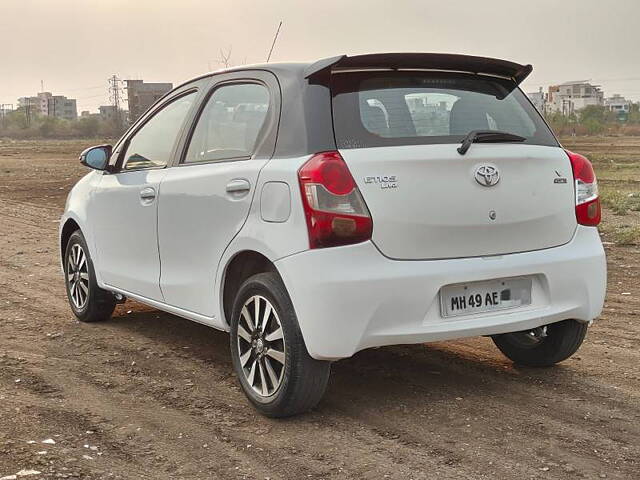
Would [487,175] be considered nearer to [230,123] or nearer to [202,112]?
[230,123]

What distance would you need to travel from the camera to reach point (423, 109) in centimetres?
460

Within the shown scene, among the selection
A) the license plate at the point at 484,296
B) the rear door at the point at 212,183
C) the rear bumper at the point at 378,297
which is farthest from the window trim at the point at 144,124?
the license plate at the point at 484,296

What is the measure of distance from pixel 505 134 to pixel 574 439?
1.58 metres

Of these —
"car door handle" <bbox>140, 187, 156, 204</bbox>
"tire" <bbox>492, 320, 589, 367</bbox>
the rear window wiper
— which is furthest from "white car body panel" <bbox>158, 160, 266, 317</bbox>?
"tire" <bbox>492, 320, 589, 367</bbox>

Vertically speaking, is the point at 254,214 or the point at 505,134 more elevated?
the point at 505,134

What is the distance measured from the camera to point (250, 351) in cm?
473

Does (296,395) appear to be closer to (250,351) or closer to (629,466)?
(250,351)

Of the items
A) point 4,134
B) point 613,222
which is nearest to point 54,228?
point 613,222

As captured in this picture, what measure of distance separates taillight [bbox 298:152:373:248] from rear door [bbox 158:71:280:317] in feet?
1.57

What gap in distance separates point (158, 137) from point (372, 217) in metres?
2.19

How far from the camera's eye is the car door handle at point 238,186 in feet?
15.2

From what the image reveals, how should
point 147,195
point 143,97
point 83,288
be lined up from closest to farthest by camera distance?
point 147,195 → point 83,288 → point 143,97

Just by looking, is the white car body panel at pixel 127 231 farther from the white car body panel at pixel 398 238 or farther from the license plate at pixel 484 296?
the license plate at pixel 484 296

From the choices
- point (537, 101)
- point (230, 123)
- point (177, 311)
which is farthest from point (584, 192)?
point (537, 101)
